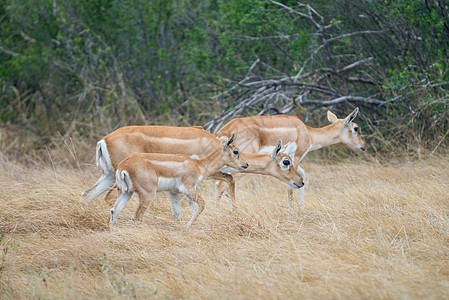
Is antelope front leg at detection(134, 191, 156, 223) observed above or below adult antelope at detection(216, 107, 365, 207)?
above

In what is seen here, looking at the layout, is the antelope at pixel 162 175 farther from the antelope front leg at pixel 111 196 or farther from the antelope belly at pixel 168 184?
the antelope front leg at pixel 111 196

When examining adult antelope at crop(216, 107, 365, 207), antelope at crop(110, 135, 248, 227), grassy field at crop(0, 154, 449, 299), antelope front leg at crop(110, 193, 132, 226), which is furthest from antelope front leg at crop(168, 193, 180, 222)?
adult antelope at crop(216, 107, 365, 207)

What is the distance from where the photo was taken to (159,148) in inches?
254

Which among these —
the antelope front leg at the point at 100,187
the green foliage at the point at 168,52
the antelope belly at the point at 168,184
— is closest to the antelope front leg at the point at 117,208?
the antelope belly at the point at 168,184

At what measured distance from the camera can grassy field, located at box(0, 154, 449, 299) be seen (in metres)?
Answer: 3.66

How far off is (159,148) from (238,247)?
87.2 inches

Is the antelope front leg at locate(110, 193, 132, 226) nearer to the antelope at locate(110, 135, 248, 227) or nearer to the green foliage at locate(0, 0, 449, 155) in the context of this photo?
the antelope at locate(110, 135, 248, 227)

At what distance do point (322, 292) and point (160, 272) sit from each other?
48.9 inches

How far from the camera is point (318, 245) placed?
4.42m

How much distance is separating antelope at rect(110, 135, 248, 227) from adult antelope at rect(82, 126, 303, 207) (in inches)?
8.7

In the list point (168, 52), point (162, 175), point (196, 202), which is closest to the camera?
point (162, 175)

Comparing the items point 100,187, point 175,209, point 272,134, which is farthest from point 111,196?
point 272,134

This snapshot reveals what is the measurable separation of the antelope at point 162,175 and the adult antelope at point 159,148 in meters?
0.22

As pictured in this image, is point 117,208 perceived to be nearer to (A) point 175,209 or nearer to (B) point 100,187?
(A) point 175,209
